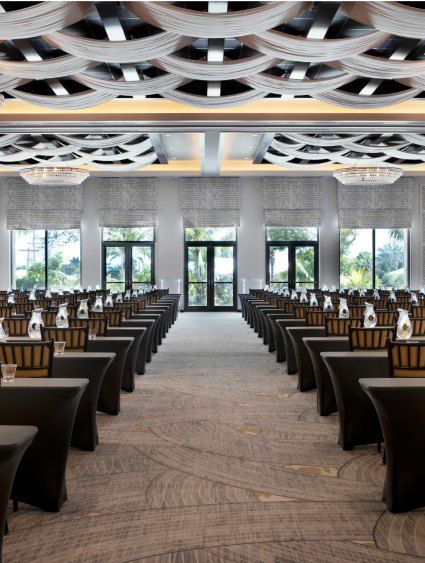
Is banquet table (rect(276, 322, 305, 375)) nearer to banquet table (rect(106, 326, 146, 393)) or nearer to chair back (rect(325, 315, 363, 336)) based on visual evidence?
chair back (rect(325, 315, 363, 336))

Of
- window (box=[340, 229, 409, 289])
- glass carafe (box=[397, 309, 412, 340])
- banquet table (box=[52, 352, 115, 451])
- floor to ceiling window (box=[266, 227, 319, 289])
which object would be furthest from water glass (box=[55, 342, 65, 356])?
window (box=[340, 229, 409, 289])

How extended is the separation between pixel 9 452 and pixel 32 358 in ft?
6.81

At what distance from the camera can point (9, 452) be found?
257cm

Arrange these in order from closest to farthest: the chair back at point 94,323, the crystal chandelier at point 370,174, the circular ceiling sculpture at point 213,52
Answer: the chair back at point 94,323
the circular ceiling sculpture at point 213,52
the crystal chandelier at point 370,174

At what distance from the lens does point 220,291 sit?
23.1 metres

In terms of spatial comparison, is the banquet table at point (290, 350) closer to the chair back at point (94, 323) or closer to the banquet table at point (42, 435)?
the chair back at point (94, 323)

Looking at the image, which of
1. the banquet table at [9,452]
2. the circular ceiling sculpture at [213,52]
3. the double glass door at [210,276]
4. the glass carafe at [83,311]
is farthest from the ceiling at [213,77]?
the banquet table at [9,452]

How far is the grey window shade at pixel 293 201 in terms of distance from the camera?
2245 centimetres

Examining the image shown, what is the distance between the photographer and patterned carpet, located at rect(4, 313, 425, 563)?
10.5 ft

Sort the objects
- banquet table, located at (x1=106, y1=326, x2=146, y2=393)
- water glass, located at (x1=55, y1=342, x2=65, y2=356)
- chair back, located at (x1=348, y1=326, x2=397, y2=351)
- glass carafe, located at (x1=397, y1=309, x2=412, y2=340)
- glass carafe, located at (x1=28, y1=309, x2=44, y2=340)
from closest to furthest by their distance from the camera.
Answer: water glass, located at (x1=55, y1=342, x2=65, y2=356), glass carafe, located at (x1=397, y1=309, x2=412, y2=340), chair back, located at (x1=348, y1=326, x2=397, y2=351), glass carafe, located at (x1=28, y1=309, x2=44, y2=340), banquet table, located at (x1=106, y1=326, x2=146, y2=393)

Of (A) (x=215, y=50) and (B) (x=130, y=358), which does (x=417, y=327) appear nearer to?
(B) (x=130, y=358)

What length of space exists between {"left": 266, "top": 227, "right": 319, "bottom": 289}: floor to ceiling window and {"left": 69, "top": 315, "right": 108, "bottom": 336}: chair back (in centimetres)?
1643

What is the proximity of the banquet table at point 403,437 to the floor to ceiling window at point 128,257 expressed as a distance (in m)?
19.6

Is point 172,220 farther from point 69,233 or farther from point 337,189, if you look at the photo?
point 337,189
